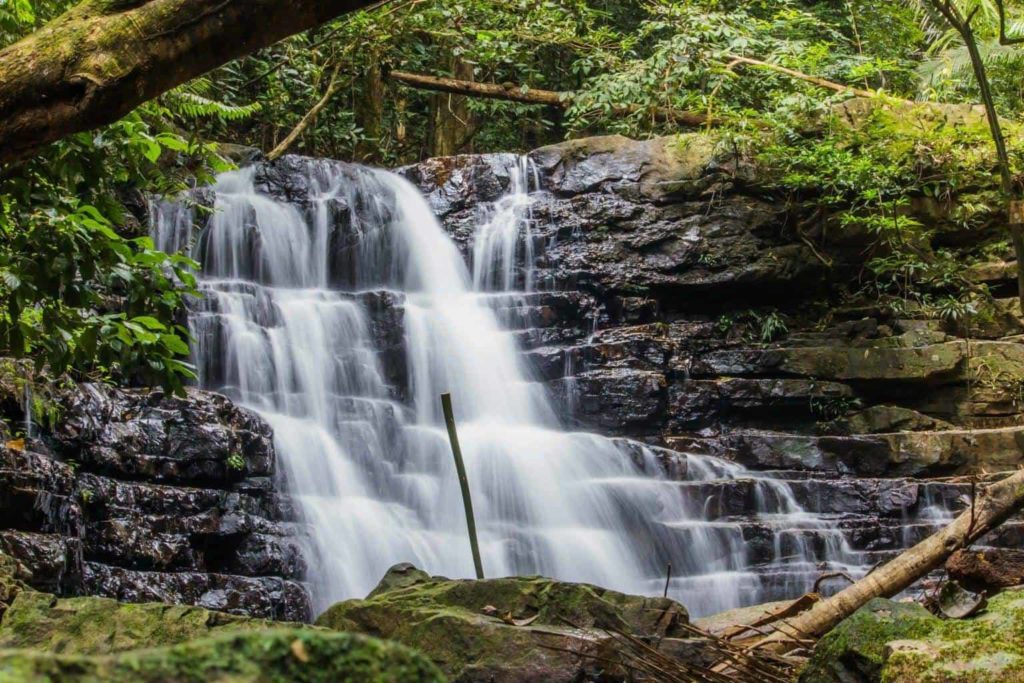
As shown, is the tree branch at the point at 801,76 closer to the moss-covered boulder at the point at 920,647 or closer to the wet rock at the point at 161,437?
the wet rock at the point at 161,437

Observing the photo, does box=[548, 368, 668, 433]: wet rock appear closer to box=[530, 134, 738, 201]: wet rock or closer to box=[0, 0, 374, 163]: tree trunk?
box=[530, 134, 738, 201]: wet rock

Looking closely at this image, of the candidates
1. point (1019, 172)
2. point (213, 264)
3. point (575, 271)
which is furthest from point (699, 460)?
point (213, 264)

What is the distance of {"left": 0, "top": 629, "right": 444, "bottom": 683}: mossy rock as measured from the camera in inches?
38.7

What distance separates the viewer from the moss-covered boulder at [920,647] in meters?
3.07

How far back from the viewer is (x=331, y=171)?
47.0 feet

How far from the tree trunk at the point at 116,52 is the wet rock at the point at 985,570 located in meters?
3.51

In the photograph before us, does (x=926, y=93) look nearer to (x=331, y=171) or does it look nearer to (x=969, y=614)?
(x=331, y=171)

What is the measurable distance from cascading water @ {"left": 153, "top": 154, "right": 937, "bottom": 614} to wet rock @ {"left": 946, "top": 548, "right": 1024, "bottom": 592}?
481 centimetres

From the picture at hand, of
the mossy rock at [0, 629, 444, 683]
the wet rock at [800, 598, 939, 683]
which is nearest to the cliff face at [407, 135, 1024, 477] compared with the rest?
the wet rock at [800, 598, 939, 683]

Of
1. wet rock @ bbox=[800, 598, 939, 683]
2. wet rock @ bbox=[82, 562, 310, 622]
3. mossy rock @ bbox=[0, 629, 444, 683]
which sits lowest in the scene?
wet rock @ bbox=[82, 562, 310, 622]

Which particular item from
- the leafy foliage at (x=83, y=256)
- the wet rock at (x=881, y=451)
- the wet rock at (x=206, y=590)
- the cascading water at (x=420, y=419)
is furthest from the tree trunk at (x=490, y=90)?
the leafy foliage at (x=83, y=256)

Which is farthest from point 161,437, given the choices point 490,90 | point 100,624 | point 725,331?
point 490,90

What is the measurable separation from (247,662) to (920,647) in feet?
9.34

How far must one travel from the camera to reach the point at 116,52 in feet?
8.21
